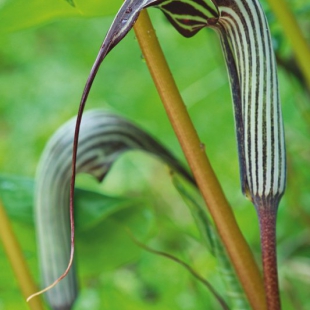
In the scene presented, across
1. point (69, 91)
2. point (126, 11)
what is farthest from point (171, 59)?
point (126, 11)

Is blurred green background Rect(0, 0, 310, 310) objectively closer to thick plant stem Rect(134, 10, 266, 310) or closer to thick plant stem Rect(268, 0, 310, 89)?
thick plant stem Rect(134, 10, 266, 310)

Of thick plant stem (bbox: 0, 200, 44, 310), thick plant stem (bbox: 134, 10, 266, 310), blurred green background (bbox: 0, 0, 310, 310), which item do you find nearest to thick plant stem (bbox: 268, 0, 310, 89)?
blurred green background (bbox: 0, 0, 310, 310)

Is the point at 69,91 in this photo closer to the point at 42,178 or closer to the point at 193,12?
the point at 42,178

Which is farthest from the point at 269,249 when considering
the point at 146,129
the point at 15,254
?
the point at 146,129

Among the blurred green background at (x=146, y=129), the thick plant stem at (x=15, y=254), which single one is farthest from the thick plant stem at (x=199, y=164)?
the thick plant stem at (x=15, y=254)

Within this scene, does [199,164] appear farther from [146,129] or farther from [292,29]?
[146,129]

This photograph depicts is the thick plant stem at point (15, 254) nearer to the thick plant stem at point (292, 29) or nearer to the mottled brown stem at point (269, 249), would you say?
the mottled brown stem at point (269, 249)
